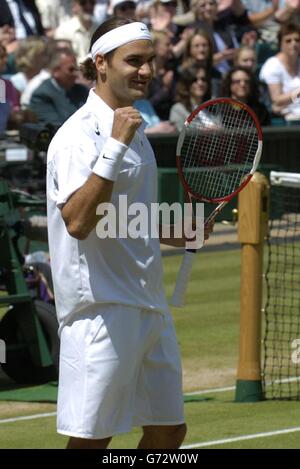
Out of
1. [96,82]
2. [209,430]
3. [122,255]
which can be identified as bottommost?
[209,430]

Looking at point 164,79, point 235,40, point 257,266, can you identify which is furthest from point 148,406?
point 235,40

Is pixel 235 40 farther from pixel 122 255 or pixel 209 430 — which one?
pixel 122 255

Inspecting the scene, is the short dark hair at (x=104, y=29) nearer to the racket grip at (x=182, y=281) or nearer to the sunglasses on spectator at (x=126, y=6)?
the racket grip at (x=182, y=281)

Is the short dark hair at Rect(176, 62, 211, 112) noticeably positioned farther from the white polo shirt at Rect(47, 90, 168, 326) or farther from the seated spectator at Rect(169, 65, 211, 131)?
the white polo shirt at Rect(47, 90, 168, 326)

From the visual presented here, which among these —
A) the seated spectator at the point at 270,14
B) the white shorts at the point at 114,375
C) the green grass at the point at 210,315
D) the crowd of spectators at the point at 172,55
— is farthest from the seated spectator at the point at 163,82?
the white shorts at the point at 114,375

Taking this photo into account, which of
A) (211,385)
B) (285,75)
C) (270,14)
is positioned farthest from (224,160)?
(270,14)

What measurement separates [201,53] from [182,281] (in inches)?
448

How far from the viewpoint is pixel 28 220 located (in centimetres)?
984

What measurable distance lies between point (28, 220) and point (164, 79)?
7.99 metres

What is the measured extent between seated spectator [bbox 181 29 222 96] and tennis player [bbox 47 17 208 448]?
11413 millimetres

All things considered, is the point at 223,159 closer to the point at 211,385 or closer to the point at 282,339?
the point at 211,385

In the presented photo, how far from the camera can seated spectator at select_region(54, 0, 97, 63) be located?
59.0 feet

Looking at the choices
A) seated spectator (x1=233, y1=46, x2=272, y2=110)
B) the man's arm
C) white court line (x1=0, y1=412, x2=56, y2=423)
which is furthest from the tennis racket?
seated spectator (x1=233, y1=46, x2=272, y2=110)
